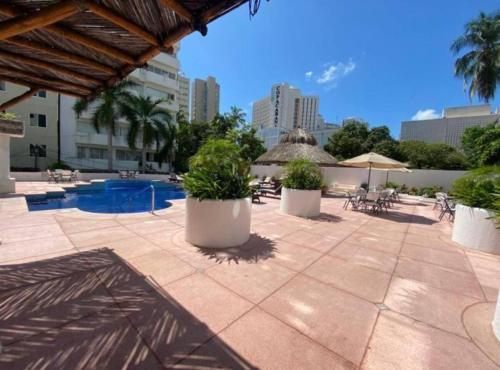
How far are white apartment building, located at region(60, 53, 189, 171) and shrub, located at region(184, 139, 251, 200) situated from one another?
752 inches

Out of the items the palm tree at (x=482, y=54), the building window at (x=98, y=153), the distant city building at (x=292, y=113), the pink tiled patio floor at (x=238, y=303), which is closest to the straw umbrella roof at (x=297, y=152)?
the pink tiled patio floor at (x=238, y=303)

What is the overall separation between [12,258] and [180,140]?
952 inches

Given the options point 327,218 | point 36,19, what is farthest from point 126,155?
point 36,19

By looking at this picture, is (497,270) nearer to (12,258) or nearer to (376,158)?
(376,158)

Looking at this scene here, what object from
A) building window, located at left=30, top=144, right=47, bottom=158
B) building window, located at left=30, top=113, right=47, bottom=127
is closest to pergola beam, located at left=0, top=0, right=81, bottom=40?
building window, located at left=30, top=144, right=47, bottom=158

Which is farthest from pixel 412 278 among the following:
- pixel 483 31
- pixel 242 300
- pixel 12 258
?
pixel 483 31

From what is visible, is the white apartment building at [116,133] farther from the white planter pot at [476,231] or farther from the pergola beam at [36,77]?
the white planter pot at [476,231]

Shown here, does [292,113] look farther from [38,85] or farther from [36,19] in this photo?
[36,19]

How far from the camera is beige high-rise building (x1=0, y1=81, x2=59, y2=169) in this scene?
1925cm

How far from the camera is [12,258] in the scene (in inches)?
144

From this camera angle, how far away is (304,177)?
8047 millimetres

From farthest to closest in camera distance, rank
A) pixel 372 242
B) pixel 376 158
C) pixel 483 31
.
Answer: pixel 483 31 < pixel 376 158 < pixel 372 242

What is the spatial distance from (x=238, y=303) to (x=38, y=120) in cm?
2665

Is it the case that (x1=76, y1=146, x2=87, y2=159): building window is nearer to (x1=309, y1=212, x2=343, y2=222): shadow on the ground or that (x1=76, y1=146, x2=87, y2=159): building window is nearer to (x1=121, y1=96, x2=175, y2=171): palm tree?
(x1=121, y1=96, x2=175, y2=171): palm tree
